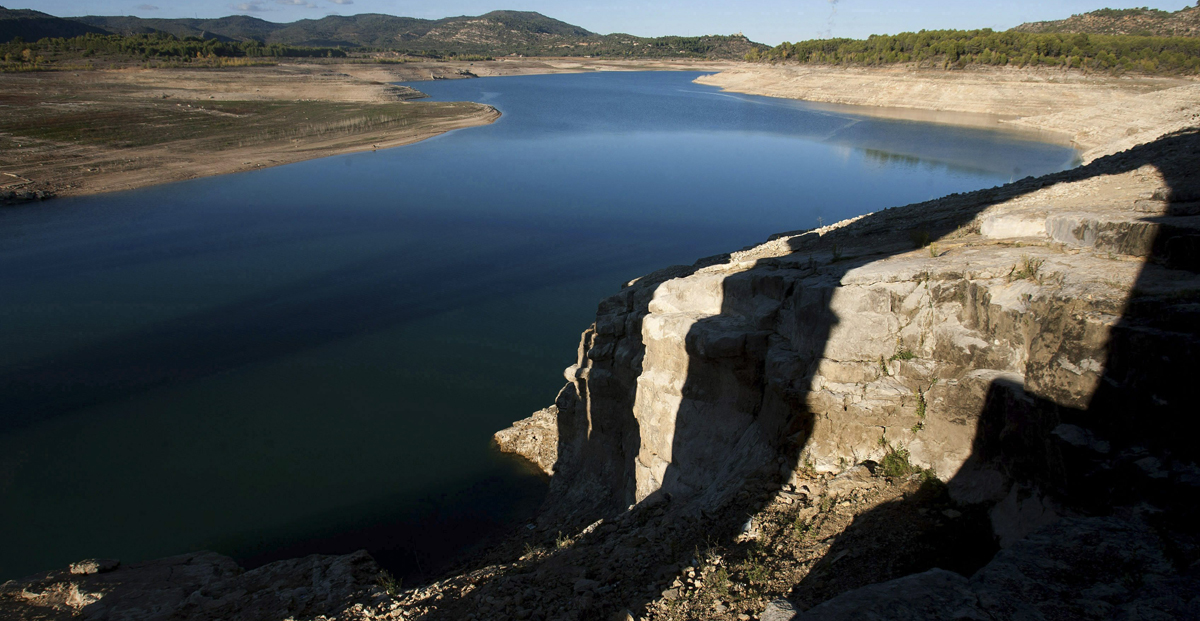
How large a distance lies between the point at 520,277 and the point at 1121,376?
18.3 meters

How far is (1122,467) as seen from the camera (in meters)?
4.32

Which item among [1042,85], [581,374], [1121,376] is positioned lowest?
[581,374]

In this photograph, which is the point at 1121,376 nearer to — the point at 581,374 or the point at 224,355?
the point at 581,374

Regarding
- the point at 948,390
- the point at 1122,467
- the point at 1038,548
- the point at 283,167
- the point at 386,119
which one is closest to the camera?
the point at 1038,548

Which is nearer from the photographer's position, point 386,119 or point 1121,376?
point 1121,376

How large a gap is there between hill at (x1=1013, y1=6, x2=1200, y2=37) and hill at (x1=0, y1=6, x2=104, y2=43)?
478 ft

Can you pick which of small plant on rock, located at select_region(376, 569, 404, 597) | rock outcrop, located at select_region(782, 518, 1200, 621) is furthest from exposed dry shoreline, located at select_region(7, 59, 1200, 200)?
small plant on rock, located at select_region(376, 569, 404, 597)

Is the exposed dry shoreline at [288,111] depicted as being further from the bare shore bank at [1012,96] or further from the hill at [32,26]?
the hill at [32,26]

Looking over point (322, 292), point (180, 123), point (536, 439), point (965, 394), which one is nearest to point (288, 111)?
point (180, 123)

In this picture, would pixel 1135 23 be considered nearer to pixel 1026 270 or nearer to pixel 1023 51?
pixel 1023 51

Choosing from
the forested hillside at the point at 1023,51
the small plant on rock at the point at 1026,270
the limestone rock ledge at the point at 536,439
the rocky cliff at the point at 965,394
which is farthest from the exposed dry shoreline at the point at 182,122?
the forested hillside at the point at 1023,51

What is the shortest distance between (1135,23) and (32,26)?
159507mm

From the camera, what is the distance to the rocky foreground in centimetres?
400

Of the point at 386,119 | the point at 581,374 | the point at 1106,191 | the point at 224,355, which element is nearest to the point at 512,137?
the point at 386,119
